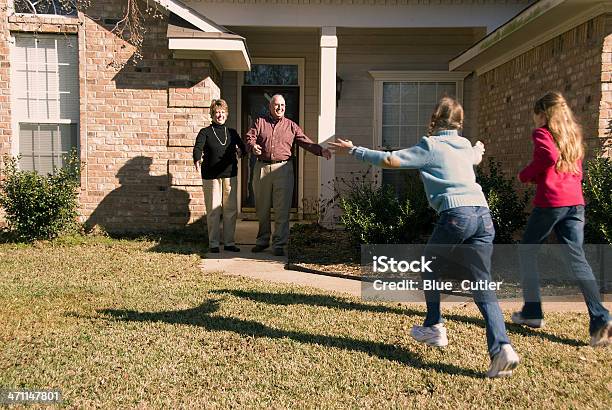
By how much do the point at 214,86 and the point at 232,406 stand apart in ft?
20.7

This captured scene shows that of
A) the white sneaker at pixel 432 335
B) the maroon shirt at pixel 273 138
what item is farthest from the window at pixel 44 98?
the white sneaker at pixel 432 335

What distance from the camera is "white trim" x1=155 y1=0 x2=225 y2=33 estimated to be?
775cm

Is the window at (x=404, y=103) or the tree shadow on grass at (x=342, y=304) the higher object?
the window at (x=404, y=103)

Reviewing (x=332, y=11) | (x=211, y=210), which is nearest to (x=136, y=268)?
(x=211, y=210)

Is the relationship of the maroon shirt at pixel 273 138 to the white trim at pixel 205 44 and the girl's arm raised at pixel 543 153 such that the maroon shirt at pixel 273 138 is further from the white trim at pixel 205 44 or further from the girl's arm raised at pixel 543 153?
Answer: the girl's arm raised at pixel 543 153

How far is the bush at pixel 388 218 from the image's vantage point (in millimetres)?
6633

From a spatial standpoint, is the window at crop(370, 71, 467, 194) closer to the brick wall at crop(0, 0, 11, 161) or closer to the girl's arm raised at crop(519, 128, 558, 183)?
the brick wall at crop(0, 0, 11, 161)

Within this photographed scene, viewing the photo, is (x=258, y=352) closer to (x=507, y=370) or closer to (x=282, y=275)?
(x=507, y=370)

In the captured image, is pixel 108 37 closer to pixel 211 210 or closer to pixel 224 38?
pixel 224 38

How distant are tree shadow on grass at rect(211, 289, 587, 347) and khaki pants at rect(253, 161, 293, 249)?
83.6 inches

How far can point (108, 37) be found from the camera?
8305 mm

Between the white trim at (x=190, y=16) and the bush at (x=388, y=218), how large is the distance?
10.1 feet

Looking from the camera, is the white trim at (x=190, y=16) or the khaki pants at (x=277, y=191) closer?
the khaki pants at (x=277, y=191)

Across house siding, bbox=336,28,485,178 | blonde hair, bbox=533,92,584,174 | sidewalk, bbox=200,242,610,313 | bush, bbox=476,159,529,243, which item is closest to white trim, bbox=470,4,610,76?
house siding, bbox=336,28,485,178
